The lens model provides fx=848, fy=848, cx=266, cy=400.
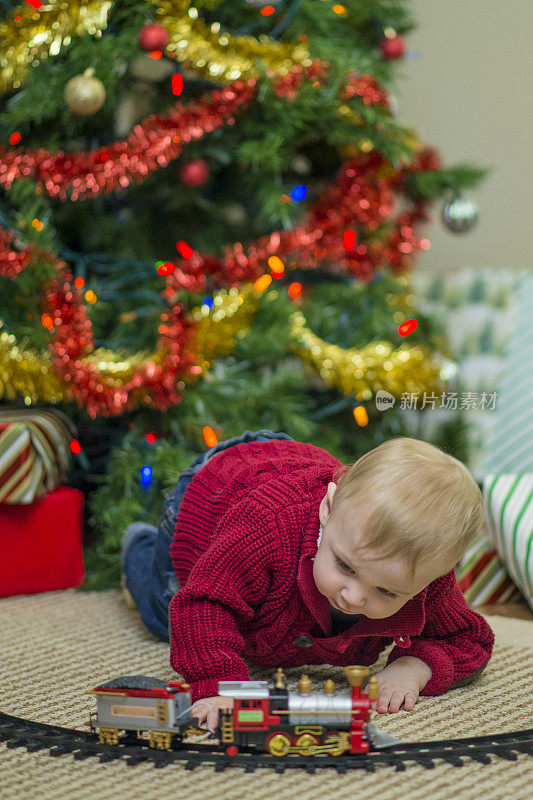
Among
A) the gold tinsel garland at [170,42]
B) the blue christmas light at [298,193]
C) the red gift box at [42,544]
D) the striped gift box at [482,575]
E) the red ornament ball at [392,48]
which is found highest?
the gold tinsel garland at [170,42]

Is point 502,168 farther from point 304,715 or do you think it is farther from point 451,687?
point 304,715

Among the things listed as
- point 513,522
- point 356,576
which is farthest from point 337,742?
point 513,522

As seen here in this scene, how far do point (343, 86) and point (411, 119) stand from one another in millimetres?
624

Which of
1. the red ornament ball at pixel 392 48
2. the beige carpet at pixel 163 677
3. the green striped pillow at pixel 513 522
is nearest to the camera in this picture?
the beige carpet at pixel 163 677

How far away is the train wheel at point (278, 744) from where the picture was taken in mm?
695

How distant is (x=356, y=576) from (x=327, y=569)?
0.03m

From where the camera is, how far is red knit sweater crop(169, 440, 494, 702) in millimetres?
793

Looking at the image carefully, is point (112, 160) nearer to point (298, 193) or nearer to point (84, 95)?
point (84, 95)

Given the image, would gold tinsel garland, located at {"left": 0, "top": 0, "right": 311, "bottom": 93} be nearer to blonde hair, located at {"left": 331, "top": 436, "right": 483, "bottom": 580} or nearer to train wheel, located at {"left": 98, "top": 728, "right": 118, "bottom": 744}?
blonde hair, located at {"left": 331, "top": 436, "right": 483, "bottom": 580}

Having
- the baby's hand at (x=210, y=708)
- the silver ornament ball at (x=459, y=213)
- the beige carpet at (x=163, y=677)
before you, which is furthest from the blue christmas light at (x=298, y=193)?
the baby's hand at (x=210, y=708)

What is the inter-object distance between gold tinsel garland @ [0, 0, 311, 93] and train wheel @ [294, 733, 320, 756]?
104 cm

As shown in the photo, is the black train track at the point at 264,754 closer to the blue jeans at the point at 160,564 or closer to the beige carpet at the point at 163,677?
the beige carpet at the point at 163,677

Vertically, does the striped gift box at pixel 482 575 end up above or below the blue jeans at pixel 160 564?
below

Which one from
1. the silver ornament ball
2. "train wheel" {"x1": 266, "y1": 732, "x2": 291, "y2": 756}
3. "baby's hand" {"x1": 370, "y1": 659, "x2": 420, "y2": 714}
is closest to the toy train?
"train wheel" {"x1": 266, "y1": 732, "x2": 291, "y2": 756}
